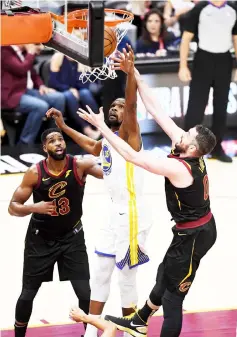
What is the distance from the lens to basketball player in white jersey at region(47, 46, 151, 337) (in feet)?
25.3

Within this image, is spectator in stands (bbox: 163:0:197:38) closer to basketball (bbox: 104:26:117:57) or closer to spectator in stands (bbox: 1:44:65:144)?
spectator in stands (bbox: 1:44:65:144)

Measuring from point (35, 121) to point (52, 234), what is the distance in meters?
5.08

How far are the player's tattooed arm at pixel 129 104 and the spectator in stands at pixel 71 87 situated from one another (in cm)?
528

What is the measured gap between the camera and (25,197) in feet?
25.0

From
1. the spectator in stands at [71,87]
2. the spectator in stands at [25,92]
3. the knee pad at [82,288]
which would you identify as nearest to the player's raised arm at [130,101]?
the knee pad at [82,288]

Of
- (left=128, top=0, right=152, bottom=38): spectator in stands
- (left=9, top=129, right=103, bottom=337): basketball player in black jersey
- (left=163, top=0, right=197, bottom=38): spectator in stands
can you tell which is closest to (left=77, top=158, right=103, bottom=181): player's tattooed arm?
(left=9, top=129, right=103, bottom=337): basketball player in black jersey

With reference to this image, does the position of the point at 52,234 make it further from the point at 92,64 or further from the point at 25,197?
the point at 92,64

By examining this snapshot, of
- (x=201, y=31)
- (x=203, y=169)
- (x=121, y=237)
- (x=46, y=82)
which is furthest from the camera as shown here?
(x=46, y=82)

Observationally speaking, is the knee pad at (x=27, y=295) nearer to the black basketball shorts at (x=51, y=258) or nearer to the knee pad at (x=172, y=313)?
the black basketball shorts at (x=51, y=258)

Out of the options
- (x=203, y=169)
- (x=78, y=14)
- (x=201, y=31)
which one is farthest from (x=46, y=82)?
(x=203, y=169)

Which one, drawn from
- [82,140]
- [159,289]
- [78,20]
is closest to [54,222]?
[82,140]

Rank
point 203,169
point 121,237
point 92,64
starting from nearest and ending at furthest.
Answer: point 92,64 → point 203,169 → point 121,237

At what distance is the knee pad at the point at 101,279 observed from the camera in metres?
7.80

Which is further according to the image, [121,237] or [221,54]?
[221,54]
